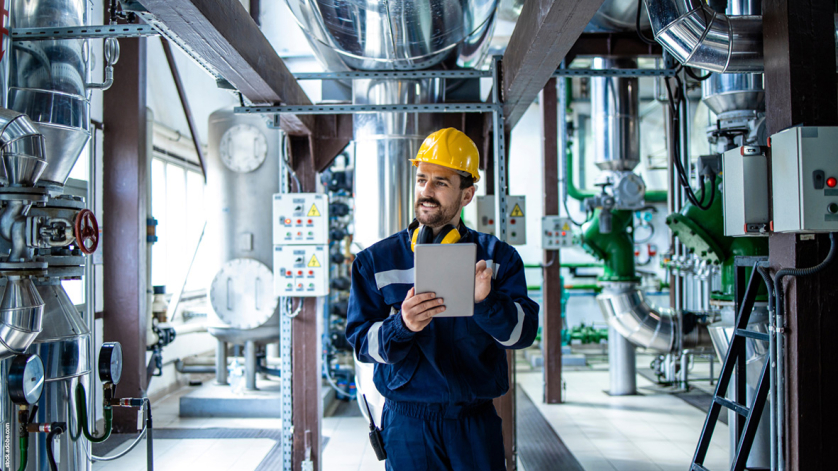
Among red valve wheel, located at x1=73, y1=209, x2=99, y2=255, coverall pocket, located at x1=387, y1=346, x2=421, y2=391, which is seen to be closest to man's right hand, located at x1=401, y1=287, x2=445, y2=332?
coverall pocket, located at x1=387, y1=346, x2=421, y2=391

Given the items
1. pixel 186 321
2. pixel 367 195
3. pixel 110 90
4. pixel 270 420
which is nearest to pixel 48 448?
pixel 367 195

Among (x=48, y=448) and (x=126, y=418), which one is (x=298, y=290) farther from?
(x=126, y=418)

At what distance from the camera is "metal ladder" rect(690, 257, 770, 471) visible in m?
2.35

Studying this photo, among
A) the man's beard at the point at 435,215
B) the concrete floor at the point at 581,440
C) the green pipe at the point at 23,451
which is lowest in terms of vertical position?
the concrete floor at the point at 581,440

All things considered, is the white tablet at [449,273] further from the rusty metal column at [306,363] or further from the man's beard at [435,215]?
the rusty metal column at [306,363]

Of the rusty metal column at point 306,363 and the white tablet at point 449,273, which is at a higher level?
the white tablet at point 449,273

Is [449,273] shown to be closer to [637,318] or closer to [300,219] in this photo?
[300,219]

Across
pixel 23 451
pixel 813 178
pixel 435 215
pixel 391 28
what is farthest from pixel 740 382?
pixel 23 451

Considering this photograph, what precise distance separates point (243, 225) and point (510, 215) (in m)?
2.43

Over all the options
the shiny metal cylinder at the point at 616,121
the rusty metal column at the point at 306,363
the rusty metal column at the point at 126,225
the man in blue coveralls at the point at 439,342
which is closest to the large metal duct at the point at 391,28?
the rusty metal column at the point at 306,363

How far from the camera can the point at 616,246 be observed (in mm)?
5867

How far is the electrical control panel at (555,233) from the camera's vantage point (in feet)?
18.7

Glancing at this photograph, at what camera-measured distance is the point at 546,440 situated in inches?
182

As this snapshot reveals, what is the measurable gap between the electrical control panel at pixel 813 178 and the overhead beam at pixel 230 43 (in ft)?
6.49
